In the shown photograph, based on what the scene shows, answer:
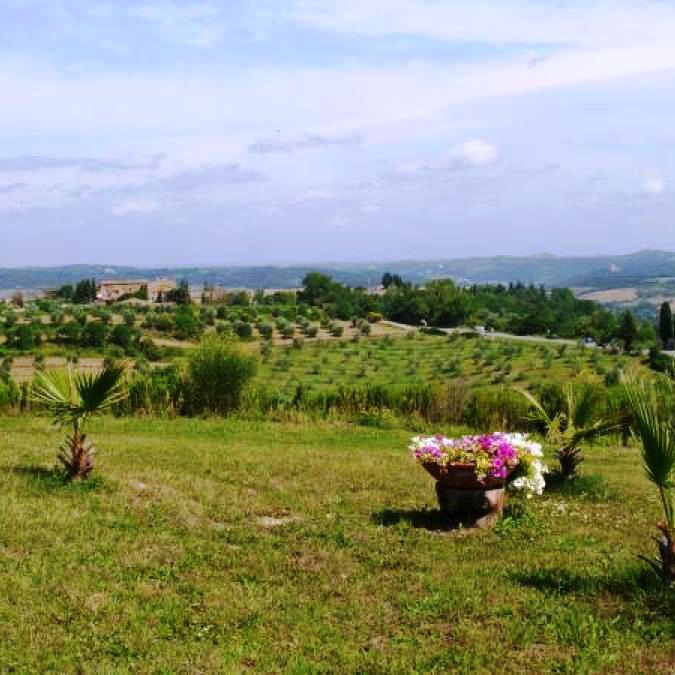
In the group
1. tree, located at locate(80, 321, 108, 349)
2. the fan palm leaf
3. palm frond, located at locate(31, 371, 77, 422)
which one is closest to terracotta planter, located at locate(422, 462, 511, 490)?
the fan palm leaf

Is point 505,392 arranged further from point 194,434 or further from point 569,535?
point 569,535

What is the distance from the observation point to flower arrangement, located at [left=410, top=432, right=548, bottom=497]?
9195 mm

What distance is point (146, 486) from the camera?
11289 millimetres

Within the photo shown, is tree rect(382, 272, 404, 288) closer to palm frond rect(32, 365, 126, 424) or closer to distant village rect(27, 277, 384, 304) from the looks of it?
distant village rect(27, 277, 384, 304)

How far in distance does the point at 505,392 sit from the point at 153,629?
19.5 m

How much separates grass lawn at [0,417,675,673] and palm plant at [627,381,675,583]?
1.60 ft

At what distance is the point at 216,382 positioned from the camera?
24344mm

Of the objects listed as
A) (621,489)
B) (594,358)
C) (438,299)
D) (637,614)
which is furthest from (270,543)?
(438,299)

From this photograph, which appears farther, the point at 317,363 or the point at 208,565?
the point at 317,363

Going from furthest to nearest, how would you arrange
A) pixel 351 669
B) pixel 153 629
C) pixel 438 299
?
pixel 438 299
pixel 153 629
pixel 351 669

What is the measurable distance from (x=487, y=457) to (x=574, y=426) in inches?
164

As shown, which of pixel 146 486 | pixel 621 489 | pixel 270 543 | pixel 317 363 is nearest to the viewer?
pixel 270 543

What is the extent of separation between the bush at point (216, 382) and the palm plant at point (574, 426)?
12.5 m

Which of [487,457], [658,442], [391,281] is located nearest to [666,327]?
[391,281]
